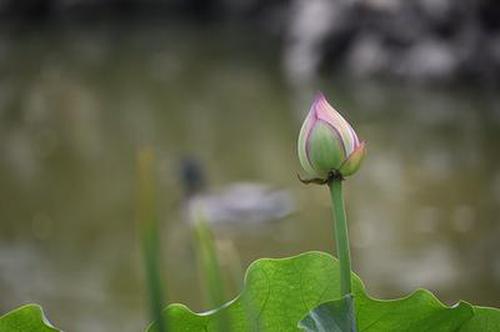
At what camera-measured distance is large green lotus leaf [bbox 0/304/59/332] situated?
54cm

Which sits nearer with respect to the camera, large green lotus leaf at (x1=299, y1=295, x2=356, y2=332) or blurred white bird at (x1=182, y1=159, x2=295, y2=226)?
large green lotus leaf at (x1=299, y1=295, x2=356, y2=332)

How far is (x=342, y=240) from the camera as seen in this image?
0.48 meters

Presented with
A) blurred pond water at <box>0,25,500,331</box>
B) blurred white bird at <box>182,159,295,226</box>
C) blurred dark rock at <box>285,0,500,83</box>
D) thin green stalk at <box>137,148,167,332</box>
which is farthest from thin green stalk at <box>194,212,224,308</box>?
blurred dark rock at <box>285,0,500,83</box>

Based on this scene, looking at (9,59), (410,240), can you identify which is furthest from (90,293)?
(9,59)

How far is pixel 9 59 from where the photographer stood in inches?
344

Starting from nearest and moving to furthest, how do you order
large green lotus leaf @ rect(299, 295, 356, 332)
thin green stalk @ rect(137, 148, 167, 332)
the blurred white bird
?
thin green stalk @ rect(137, 148, 167, 332) < large green lotus leaf @ rect(299, 295, 356, 332) < the blurred white bird

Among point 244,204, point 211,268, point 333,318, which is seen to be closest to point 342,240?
point 333,318

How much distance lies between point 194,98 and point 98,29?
3.03 meters

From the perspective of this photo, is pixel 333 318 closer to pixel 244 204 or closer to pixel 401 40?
pixel 244 204

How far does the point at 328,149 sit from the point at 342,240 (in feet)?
0.13

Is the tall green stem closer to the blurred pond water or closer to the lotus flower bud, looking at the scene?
the lotus flower bud

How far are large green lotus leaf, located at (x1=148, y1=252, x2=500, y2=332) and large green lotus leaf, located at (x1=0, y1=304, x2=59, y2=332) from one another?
2.1 inches

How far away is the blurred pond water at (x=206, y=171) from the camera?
441cm

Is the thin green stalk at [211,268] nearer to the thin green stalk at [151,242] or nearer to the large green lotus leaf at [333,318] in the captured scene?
the thin green stalk at [151,242]
